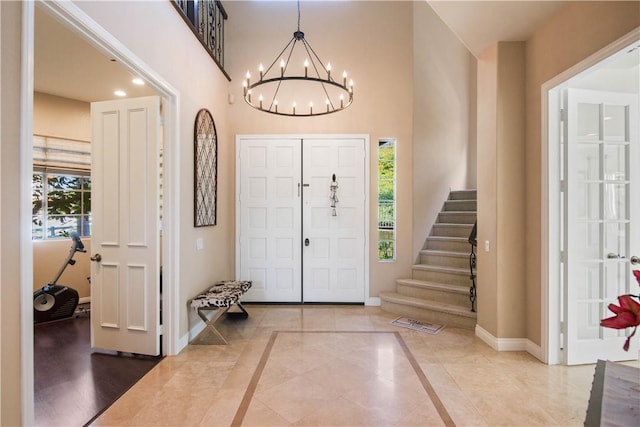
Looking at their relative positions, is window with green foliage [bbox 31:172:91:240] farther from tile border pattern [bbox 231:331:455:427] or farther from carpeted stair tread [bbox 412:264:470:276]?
carpeted stair tread [bbox 412:264:470:276]

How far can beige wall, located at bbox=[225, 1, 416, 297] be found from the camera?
469 cm

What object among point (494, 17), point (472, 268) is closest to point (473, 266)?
point (472, 268)

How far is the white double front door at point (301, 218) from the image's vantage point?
468 centimetres

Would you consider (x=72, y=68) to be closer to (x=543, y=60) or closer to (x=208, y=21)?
(x=208, y=21)

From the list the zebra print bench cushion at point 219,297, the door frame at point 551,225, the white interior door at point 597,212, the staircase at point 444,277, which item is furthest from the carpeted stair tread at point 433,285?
the zebra print bench cushion at point 219,297

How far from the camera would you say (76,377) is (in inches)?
103

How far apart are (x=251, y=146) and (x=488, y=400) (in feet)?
13.4

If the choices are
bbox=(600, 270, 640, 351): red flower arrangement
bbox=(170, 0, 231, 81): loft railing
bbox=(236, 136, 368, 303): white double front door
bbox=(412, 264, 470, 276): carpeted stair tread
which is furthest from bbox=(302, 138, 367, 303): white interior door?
bbox=(600, 270, 640, 351): red flower arrangement

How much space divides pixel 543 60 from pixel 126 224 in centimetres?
412

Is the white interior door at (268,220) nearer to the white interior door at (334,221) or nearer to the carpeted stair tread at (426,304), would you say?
the white interior door at (334,221)

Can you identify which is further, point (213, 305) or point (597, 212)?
point (213, 305)

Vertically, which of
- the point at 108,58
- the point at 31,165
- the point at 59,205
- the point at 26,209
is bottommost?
the point at 26,209

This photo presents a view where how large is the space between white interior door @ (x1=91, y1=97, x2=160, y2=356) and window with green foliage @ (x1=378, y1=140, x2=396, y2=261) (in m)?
3.01

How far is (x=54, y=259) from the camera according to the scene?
15.0 ft
